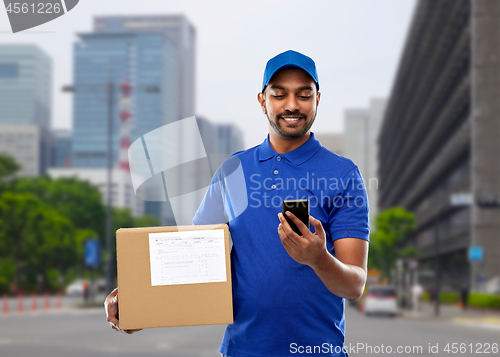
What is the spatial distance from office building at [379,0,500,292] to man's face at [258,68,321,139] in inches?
827

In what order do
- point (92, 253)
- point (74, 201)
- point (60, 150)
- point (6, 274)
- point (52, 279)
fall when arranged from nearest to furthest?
point (92, 253) < point (6, 274) < point (52, 279) < point (74, 201) < point (60, 150)

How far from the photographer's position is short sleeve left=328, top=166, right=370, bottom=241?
2.04 m

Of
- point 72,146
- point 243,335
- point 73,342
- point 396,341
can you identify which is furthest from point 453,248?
point 72,146

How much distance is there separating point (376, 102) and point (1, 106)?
101 meters

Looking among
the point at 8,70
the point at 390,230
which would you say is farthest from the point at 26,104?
the point at 390,230

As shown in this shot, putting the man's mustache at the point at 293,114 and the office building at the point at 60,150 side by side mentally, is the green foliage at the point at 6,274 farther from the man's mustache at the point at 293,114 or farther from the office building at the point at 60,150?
the office building at the point at 60,150

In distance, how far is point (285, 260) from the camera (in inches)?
82.1

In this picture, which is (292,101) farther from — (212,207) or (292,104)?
(212,207)

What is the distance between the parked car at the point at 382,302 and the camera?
27.5 metres

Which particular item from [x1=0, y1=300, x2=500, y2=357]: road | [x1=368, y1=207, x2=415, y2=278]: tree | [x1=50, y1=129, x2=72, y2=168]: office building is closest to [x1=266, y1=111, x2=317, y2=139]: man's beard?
[x1=0, y1=300, x2=500, y2=357]: road

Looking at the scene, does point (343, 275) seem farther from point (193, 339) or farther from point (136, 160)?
point (193, 339)

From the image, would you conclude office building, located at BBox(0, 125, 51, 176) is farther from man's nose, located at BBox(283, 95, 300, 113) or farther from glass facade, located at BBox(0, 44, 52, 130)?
man's nose, located at BBox(283, 95, 300, 113)

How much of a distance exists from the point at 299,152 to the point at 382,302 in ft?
87.6

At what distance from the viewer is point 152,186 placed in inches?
79.7
